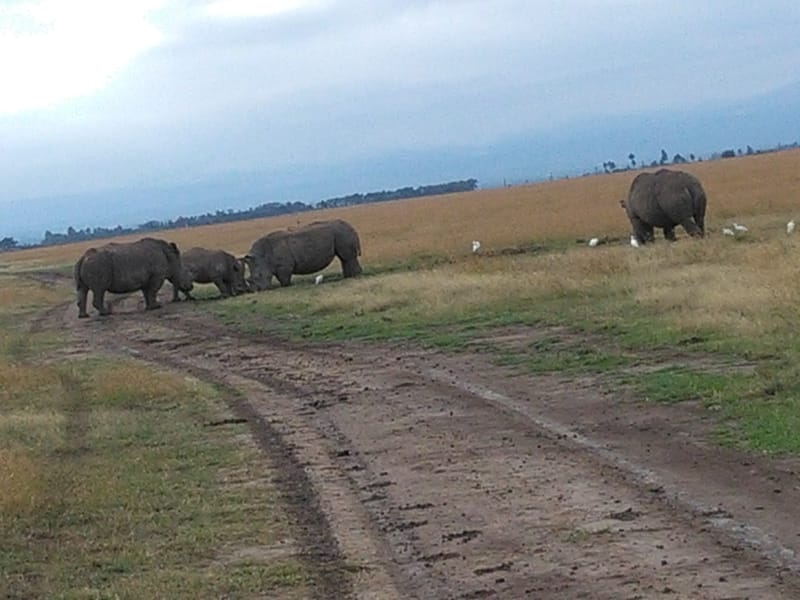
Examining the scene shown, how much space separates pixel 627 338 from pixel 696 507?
25.9ft

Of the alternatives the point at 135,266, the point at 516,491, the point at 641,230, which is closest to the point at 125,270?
the point at 135,266

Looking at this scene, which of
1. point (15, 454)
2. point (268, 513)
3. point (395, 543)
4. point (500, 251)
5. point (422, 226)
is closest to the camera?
point (395, 543)

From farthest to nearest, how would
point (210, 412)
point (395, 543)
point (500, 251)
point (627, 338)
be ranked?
point (500, 251), point (627, 338), point (210, 412), point (395, 543)

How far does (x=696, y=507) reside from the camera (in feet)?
30.0

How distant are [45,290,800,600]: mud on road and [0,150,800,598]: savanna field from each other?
0.42 metres

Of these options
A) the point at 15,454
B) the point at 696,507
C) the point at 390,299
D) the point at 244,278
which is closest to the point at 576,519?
the point at 696,507

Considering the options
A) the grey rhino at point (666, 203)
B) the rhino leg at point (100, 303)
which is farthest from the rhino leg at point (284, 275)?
the grey rhino at point (666, 203)

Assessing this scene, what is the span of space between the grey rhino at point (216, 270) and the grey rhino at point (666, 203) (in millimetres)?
8770

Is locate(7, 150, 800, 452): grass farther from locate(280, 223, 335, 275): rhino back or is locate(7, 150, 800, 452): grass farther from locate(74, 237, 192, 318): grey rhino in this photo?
locate(74, 237, 192, 318): grey rhino

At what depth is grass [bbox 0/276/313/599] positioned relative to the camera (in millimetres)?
8906

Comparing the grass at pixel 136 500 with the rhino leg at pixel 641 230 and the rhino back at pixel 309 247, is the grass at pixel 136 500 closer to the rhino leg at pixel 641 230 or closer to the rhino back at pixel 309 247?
the rhino leg at pixel 641 230

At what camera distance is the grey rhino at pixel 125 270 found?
31.8 m

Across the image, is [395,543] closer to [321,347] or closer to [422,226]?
[321,347]

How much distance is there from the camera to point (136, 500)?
11.4 m
